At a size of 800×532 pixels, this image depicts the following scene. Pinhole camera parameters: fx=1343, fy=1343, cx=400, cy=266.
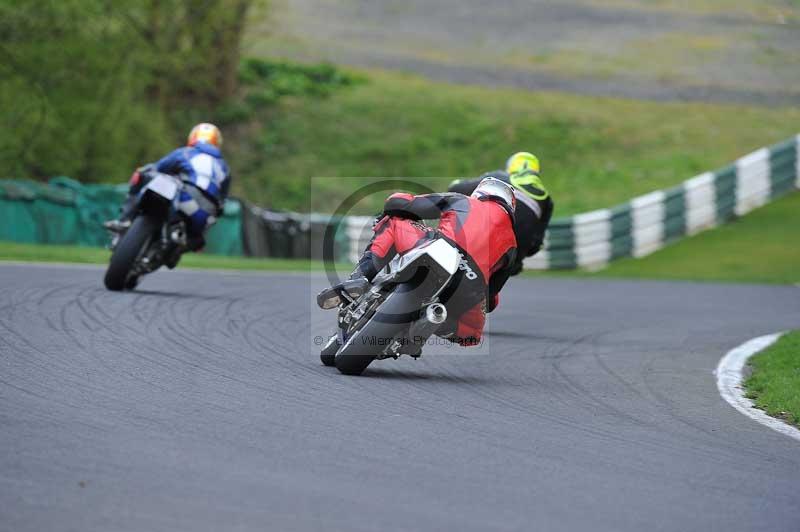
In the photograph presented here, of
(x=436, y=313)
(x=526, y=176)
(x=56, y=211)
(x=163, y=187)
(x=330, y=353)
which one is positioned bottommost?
(x=330, y=353)

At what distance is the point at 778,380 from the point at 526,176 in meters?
3.55

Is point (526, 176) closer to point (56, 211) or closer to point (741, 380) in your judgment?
point (741, 380)

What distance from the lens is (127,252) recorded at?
1192cm

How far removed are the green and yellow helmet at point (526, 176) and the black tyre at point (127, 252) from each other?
333cm

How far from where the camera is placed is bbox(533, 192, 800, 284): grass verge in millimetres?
20961

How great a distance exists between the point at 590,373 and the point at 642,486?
3900 mm

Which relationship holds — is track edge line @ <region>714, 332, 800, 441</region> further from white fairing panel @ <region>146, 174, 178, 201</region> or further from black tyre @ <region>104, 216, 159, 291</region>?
black tyre @ <region>104, 216, 159, 291</region>

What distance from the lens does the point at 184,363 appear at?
26.3 ft

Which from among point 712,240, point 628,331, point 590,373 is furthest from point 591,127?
point 590,373

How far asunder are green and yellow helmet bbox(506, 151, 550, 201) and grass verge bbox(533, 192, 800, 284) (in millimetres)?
8899

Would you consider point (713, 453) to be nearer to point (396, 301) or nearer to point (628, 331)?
point (396, 301)

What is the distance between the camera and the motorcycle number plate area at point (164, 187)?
11992 millimetres

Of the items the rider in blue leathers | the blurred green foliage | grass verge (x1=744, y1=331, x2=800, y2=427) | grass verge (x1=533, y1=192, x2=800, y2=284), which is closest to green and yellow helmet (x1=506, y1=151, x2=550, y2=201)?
grass verge (x1=744, y1=331, x2=800, y2=427)

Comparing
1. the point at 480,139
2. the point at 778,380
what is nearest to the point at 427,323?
the point at 778,380
